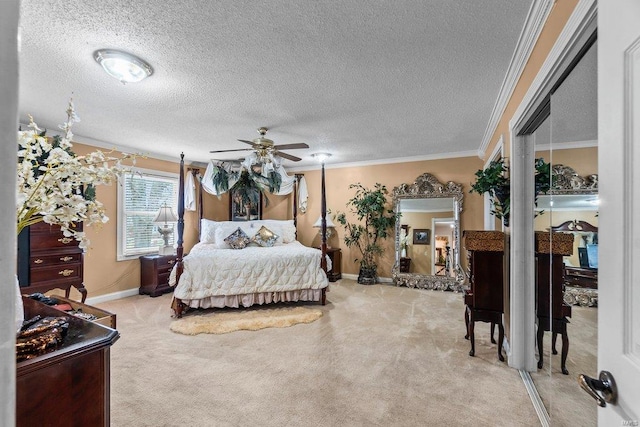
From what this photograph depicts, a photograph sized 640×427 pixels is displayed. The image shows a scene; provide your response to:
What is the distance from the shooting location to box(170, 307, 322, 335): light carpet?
322 centimetres

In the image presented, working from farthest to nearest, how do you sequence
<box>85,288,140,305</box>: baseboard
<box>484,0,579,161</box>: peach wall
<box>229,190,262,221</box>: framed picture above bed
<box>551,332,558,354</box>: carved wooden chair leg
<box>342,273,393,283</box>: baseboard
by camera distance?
<box>229,190,262,221</box>: framed picture above bed, <box>342,273,393,283</box>: baseboard, <box>85,288,140,305</box>: baseboard, <box>551,332,558,354</box>: carved wooden chair leg, <box>484,0,579,161</box>: peach wall

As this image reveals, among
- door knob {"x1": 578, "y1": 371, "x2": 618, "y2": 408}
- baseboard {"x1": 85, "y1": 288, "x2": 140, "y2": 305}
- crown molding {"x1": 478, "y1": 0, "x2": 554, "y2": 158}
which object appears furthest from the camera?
baseboard {"x1": 85, "y1": 288, "x2": 140, "y2": 305}

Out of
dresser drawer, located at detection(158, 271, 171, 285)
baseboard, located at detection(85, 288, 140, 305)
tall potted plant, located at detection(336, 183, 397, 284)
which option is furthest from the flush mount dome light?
tall potted plant, located at detection(336, 183, 397, 284)

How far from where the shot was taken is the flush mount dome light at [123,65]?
2.03 meters

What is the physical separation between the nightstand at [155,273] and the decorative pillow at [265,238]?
4.61 ft

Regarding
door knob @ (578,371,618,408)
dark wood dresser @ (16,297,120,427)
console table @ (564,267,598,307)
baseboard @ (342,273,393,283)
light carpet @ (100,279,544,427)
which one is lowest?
light carpet @ (100,279,544,427)

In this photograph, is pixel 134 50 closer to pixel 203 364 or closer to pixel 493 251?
pixel 203 364

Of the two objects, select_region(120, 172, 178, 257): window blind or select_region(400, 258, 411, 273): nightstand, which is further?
select_region(400, 258, 411, 273): nightstand

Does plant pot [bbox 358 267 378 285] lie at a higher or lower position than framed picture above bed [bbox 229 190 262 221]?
lower

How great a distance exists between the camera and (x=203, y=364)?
247cm

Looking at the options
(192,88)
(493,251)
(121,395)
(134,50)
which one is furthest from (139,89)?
(493,251)

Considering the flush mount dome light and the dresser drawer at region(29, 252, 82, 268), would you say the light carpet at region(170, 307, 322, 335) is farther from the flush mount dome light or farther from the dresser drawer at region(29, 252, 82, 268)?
the flush mount dome light

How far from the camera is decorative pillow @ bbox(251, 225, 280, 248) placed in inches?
207

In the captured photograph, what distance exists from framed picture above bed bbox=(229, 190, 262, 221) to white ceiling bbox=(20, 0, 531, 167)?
7.72 feet
